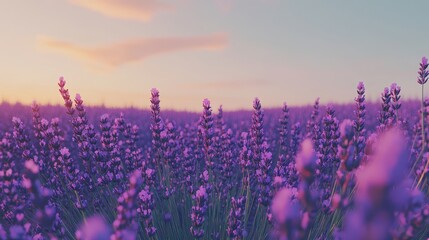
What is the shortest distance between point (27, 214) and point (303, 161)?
4531mm

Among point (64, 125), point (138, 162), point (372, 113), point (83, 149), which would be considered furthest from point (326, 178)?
point (372, 113)

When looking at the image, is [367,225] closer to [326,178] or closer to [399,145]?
[399,145]

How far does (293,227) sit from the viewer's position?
88 cm

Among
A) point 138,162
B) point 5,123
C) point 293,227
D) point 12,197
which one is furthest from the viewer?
point 5,123

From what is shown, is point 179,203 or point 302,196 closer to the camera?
point 302,196

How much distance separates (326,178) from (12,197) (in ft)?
8.77

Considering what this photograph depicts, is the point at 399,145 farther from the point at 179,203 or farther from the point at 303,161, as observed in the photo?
the point at 179,203

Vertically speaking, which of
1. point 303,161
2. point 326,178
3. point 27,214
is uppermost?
point 303,161

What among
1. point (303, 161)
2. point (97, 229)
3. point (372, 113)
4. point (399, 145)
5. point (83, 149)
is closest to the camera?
point (399, 145)

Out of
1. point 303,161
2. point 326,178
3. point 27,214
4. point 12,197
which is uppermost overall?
point 303,161

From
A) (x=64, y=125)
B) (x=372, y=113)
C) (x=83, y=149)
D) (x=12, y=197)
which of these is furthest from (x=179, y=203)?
(x=372, y=113)

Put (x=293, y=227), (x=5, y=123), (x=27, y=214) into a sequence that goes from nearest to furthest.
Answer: (x=293, y=227), (x=27, y=214), (x=5, y=123)

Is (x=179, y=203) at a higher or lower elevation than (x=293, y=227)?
lower

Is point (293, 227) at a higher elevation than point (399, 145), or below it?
below
